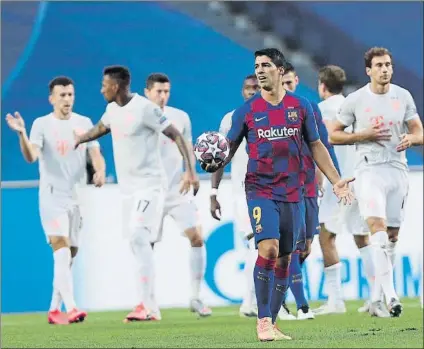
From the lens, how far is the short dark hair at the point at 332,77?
13555 millimetres

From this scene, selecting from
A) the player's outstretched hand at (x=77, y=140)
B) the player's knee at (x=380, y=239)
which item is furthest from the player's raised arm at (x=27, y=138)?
the player's knee at (x=380, y=239)

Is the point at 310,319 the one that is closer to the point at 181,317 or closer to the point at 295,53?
the point at 181,317


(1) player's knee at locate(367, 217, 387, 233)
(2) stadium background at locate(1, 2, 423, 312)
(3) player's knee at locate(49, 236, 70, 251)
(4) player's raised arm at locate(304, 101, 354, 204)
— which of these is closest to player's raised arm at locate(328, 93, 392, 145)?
(1) player's knee at locate(367, 217, 387, 233)

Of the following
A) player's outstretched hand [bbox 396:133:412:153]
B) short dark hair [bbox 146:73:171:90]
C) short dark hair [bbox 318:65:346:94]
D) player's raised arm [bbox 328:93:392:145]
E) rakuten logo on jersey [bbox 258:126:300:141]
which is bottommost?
rakuten logo on jersey [bbox 258:126:300:141]

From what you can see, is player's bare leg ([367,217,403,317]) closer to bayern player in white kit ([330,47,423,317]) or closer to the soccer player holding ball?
bayern player in white kit ([330,47,423,317])

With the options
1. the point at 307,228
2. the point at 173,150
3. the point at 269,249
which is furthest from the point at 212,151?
the point at 173,150

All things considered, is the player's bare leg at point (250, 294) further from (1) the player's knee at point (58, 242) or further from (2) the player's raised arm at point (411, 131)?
(2) the player's raised arm at point (411, 131)

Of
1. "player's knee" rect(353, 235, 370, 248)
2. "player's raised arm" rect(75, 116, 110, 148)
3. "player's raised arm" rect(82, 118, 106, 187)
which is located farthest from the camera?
"player's raised arm" rect(82, 118, 106, 187)

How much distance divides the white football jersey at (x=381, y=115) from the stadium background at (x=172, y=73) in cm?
360

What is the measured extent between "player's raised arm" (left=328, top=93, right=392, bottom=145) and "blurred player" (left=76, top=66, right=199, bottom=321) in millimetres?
1483

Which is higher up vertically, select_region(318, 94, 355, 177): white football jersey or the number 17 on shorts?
select_region(318, 94, 355, 177): white football jersey

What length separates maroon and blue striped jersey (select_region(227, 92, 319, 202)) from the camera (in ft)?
32.7

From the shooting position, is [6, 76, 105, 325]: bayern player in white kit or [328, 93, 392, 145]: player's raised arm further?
[6, 76, 105, 325]: bayern player in white kit

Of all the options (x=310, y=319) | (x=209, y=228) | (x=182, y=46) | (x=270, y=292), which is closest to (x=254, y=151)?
(x=270, y=292)
